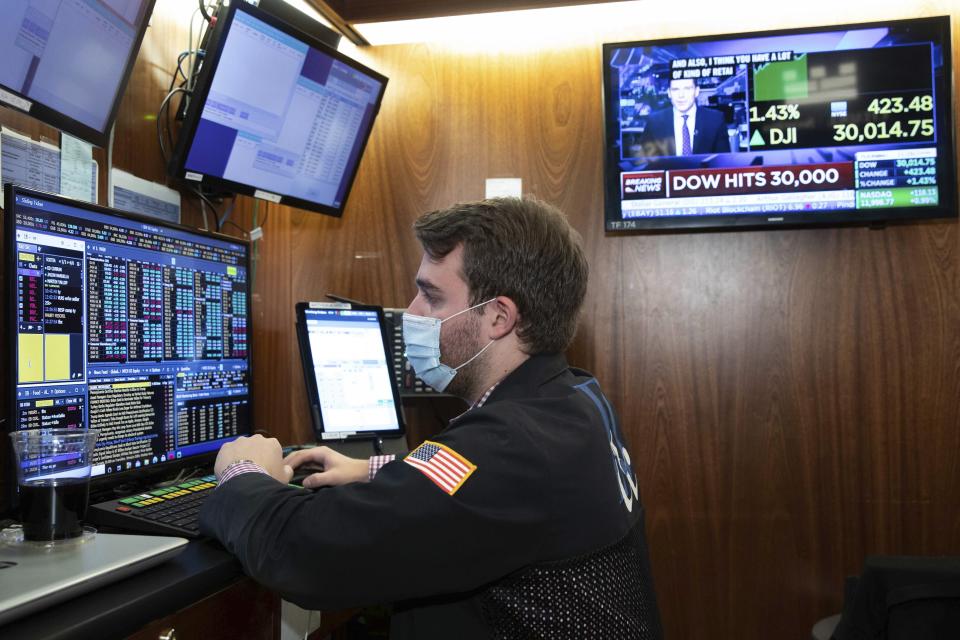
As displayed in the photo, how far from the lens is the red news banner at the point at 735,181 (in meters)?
2.17

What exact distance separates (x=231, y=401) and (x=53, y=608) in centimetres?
91

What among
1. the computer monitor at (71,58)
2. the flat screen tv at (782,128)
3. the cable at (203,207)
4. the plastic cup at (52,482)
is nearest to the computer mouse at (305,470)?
the plastic cup at (52,482)

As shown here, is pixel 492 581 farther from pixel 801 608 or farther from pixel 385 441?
pixel 801 608

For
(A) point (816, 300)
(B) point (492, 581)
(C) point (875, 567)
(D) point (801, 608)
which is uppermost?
(A) point (816, 300)

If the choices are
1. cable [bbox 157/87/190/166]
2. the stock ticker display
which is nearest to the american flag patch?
the stock ticker display

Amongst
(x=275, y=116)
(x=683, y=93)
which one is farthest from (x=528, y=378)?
(x=683, y=93)

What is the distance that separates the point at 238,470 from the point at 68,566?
0.88 feet

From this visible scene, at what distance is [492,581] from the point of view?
3.27 feet

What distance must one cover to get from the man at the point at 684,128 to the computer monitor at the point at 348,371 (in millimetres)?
1010

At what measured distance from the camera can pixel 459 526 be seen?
0.90m

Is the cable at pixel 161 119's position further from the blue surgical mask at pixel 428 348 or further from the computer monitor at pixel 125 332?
the blue surgical mask at pixel 428 348

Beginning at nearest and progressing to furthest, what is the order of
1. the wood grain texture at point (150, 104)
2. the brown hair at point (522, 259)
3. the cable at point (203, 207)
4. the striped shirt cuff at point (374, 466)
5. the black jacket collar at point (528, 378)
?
1. the black jacket collar at point (528, 378)
2. the brown hair at point (522, 259)
3. the striped shirt cuff at point (374, 466)
4. the wood grain texture at point (150, 104)
5. the cable at point (203, 207)

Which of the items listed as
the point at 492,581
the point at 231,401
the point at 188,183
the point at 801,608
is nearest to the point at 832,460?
the point at 801,608

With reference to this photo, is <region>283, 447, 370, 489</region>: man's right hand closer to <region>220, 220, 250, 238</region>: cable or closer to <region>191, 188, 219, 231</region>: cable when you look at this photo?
<region>191, 188, 219, 231</region>: cable
